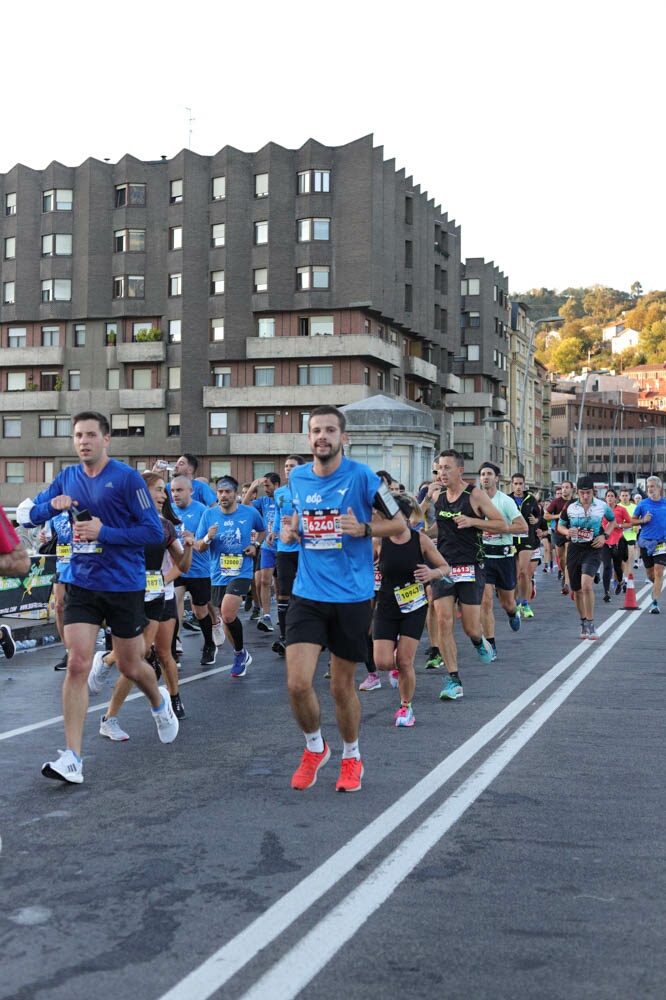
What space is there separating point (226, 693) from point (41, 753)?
10.1 feet

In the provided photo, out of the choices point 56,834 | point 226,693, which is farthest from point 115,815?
point 226,693

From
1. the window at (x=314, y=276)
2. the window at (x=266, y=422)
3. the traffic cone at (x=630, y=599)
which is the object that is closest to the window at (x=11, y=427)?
the window at (x=266, y=422)

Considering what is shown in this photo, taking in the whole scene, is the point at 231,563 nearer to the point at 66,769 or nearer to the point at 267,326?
the point at 66,769

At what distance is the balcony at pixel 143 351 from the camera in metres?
64.2

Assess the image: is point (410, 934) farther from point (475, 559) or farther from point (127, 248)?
point (127, 248)

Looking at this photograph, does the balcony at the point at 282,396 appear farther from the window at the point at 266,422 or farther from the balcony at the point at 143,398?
the balcony at the point at 143,398

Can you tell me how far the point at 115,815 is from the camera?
6.01m

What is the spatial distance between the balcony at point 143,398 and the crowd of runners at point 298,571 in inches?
1979

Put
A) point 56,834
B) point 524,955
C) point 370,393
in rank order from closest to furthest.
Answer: point 524,955
point 56,834
point 370,393

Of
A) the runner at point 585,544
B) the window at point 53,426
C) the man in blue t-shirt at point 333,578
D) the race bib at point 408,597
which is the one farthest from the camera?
the window at point 53,426

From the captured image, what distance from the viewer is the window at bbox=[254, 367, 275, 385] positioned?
63656mm

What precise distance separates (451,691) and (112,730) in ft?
9.71

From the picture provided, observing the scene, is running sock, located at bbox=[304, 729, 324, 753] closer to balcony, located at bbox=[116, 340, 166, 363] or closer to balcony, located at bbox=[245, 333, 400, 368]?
balcony, located at bbox=[245, 333, 400, 368]

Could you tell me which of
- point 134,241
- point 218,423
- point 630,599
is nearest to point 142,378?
point 218,423
